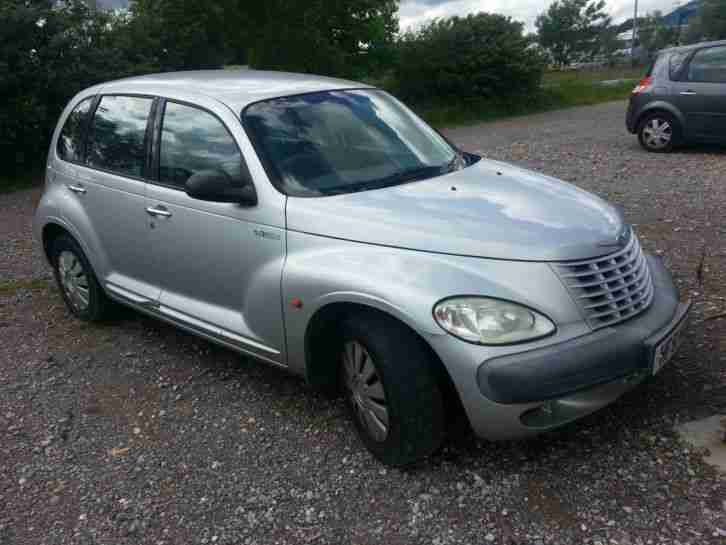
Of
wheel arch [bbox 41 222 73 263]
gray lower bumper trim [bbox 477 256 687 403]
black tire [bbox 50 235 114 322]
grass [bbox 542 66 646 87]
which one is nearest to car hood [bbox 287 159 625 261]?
gray lower bumper trim [bbox 477 256 687 403]

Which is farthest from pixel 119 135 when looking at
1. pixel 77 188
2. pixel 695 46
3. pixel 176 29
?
pixel 176 29

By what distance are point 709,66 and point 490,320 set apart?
874 cm

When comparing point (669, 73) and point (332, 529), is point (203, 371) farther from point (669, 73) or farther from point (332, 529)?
point (669, 73)

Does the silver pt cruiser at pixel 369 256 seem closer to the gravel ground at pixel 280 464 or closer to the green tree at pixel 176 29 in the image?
the gravel ground at pixel 280 464

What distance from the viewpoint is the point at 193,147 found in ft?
13.0

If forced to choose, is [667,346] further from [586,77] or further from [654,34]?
[654,34]

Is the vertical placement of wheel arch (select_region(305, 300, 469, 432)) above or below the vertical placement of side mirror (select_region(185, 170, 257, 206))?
below

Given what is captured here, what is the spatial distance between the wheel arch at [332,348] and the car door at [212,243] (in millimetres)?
189

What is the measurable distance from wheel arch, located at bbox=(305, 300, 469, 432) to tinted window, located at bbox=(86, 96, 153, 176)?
66.9 inches

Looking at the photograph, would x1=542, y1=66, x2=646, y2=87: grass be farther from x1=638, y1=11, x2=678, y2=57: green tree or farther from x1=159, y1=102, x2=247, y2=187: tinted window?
x1=159, y1=102, x2=247, y2=187: tinted window

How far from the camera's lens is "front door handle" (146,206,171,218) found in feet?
13.2

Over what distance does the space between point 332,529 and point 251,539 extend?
337 mm

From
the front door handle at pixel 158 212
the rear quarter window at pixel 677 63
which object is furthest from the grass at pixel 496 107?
the front door handle at pixel 158 212

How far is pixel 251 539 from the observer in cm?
289
